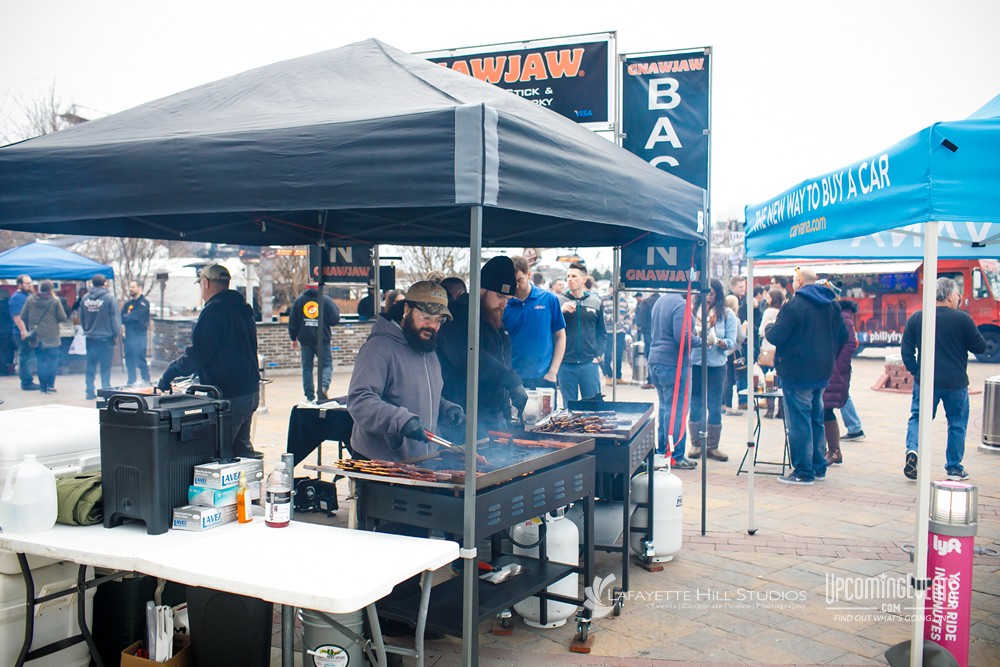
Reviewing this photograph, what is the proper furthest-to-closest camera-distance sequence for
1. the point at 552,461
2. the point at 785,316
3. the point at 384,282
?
the point at 384,282
the point at 785,316
the point at 552,461

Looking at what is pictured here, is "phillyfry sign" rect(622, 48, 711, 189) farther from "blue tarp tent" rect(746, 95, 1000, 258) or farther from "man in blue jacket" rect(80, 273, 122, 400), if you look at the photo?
"man in blue jacket" rect(80, 273, 122, 400)

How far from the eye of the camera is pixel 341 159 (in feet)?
9.87

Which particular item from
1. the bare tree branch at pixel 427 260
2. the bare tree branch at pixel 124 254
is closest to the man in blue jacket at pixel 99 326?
A: the bare tree branch at pixel 124 254

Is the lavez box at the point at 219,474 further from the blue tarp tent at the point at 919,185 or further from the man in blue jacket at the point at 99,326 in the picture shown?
the man in blue jacket at the point at 99,326

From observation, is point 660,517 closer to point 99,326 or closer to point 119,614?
point 119,614

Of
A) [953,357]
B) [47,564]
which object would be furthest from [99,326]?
[953,357]

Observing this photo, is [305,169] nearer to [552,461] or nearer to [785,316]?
[552,461]

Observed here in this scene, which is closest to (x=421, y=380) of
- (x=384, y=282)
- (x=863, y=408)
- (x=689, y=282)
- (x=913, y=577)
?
(x=913, y=577)

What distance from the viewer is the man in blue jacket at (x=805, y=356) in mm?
7414

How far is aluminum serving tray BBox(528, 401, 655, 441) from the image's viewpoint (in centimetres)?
446

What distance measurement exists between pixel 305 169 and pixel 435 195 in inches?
21.6

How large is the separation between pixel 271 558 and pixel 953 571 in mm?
2922

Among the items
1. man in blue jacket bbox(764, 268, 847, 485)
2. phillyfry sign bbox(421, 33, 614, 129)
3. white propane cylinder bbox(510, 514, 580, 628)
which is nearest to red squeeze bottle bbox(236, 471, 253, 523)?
white propane cylinder bbox(510, 514, 580, 628)

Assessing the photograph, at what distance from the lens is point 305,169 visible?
3049 mm
